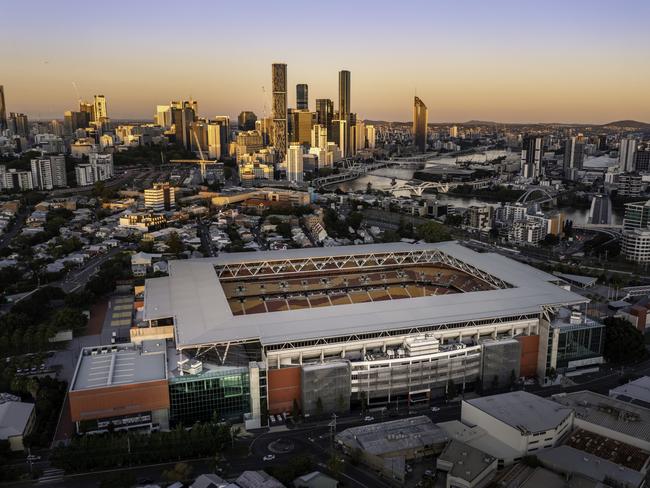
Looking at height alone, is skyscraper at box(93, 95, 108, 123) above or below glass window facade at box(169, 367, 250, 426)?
above

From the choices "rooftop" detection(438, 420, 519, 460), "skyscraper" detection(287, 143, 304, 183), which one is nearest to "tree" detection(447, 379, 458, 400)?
"rooftop" detection(438, 420, 519, 460)

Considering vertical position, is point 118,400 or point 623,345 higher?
point 118,400

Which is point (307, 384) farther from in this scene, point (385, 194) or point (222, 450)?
point (385, 194)

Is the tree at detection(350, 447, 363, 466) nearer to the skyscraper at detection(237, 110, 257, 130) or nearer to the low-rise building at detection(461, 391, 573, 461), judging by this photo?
the low-rise building at detection(461, 391, 573, 461)

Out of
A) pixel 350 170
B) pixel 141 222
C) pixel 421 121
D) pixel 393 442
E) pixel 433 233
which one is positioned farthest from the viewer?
pixel 421 121

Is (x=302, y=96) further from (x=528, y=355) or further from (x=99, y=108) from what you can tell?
(x=528, y=355)

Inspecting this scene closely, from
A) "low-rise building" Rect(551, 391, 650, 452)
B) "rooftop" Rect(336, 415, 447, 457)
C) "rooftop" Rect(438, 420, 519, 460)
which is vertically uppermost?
"low-rise building" Rect(551, 391, 650, 452)

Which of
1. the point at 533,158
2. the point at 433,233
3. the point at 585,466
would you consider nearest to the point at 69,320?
the point at 585,466
